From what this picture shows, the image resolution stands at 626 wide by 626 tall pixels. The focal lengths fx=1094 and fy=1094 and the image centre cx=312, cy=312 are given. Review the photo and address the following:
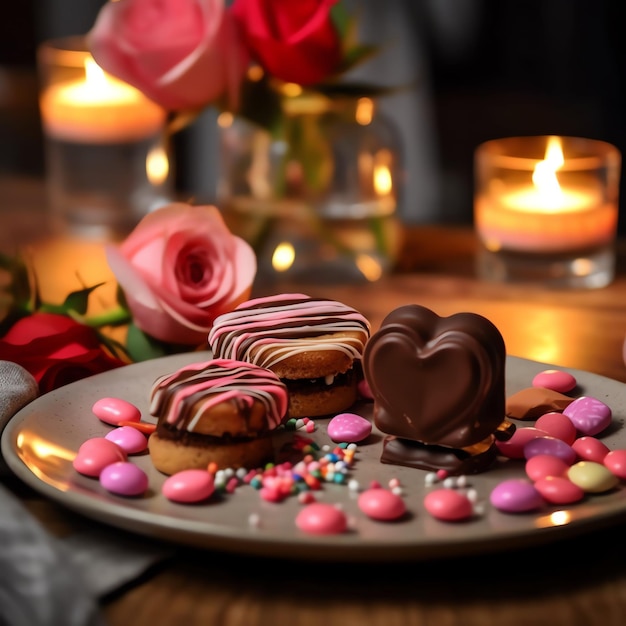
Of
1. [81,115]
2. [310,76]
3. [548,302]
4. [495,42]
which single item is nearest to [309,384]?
[310,76]

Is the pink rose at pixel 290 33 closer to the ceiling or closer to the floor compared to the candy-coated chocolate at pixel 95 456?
closer to the ceiling

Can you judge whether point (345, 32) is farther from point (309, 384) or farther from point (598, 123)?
point (598, 123)

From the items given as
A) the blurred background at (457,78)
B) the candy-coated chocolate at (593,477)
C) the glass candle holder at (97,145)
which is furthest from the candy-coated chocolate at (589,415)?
the blurred background at (457,78)

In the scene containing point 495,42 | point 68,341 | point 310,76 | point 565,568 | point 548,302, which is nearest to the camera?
point 565,568

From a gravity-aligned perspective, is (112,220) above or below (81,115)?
below

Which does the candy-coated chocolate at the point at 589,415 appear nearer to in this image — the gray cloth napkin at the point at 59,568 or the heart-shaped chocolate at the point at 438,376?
the heart-shaped chocolate at the point at 438,376

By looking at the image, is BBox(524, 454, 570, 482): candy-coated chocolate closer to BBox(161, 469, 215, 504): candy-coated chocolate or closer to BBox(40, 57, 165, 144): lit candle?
BBox(161, 469, 215, 504): candy-coated chocolate

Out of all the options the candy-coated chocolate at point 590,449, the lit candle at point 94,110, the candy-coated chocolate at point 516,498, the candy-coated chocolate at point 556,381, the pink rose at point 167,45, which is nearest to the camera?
the candy-coated chocolate at point 516,498

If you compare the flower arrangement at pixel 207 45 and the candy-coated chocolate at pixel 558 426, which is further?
the flower arrangement at pixel 207 45
